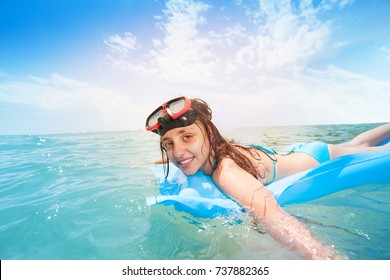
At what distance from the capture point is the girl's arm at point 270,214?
1429mm

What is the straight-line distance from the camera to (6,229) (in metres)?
2.29

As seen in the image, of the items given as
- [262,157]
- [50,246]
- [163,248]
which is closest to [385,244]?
[262,157]

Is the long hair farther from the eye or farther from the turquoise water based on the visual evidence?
the turquoise water

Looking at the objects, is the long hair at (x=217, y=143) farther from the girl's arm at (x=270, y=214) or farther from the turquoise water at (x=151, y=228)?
the turquoise water at (x=151, y=228)

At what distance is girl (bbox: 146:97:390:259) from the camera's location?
155 centimetres

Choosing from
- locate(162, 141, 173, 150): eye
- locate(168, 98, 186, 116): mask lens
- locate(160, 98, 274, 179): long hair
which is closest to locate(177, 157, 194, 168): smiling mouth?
locate(162, 141, 173, 150): eye

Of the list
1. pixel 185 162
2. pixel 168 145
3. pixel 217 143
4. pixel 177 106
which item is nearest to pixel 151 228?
pixel 185 162

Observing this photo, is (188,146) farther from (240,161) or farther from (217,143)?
(240,161)

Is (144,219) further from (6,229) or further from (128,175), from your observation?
(128,175)

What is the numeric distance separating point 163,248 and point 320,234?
1307 millimetres

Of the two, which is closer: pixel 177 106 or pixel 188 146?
pixel 188 146

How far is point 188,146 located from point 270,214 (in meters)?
1.03

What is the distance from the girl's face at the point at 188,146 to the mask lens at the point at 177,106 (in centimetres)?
20

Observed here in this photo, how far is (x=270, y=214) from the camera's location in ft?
5.52
